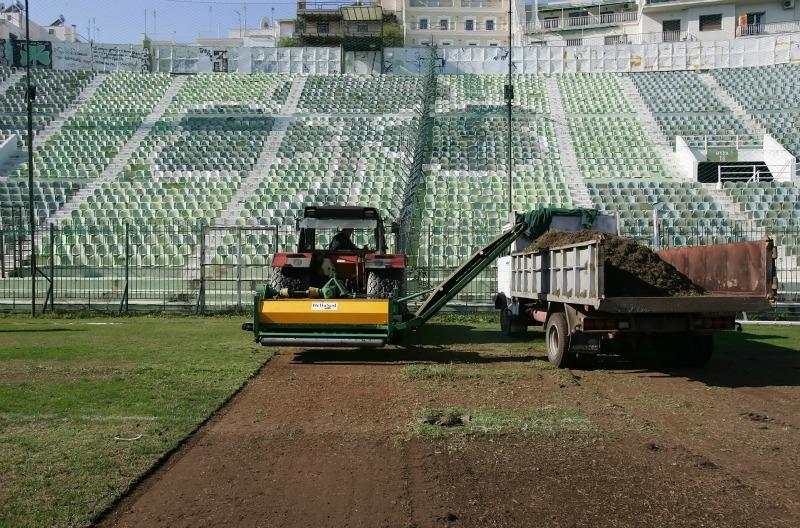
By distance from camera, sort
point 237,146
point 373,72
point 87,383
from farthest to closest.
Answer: point 373,72 < point 237,146 < point 87,383

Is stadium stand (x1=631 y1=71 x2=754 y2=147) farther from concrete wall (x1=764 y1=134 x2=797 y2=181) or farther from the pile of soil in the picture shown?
the pile of soil

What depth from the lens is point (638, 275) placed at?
8.87 metres

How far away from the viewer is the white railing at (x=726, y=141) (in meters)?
29.5

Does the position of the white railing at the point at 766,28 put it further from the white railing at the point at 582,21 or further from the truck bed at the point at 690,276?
the truck bed at the point at 690,276

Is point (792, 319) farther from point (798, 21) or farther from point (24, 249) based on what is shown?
point (798, 21)

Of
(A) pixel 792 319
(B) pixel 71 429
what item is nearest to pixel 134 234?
(B) pixel 71 429

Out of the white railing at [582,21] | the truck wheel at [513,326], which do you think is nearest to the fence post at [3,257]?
the truck wheel at [513,326]

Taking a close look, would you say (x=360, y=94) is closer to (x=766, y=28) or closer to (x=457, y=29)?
(x=766, y=28)

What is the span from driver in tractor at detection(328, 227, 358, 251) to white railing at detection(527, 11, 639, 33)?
56.0 metres

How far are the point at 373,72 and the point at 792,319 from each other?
97.8 feet

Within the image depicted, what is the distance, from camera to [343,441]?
579cm

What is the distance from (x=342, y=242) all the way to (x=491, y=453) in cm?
733

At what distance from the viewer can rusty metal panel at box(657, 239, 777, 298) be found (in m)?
8.45

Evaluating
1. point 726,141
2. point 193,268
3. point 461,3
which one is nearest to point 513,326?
point 193,268
